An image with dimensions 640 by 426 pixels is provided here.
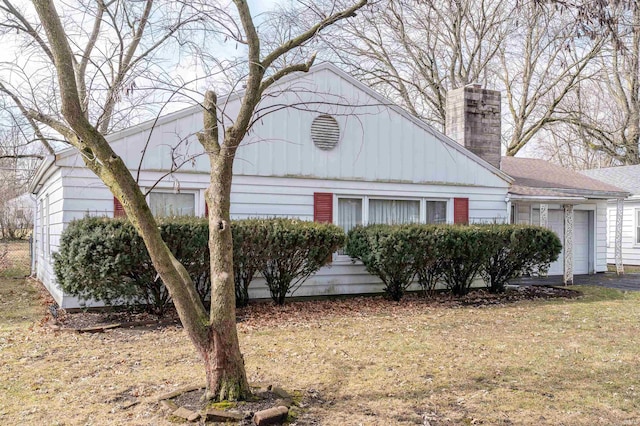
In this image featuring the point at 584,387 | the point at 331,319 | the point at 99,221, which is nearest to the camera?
the point at 584,387

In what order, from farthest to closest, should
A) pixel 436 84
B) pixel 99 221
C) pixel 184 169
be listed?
1. pixel 436 84
2. pixel 184 169
3. pixel 99 221

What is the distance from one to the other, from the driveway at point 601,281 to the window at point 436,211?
3.16m

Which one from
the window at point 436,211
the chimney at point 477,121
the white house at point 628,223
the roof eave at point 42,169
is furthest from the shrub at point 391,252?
the white house at point 628,223

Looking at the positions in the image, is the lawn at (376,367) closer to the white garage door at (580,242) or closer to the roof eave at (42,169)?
the roof eave at (42,169)

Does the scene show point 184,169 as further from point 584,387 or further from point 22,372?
point 584,387

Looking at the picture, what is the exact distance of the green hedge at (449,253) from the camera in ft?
31.1

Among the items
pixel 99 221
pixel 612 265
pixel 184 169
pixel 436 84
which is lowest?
pixel 612 265

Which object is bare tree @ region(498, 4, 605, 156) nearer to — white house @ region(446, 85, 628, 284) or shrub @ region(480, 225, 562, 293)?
white house @ region(446, 85, 628, 284)

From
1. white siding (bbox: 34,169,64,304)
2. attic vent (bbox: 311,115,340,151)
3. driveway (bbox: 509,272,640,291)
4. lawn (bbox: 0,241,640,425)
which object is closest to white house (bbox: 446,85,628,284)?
driveway (bbox: 509,272,640,291)

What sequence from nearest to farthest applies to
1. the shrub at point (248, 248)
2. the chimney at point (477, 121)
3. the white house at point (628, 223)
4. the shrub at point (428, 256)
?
the shrub at point (248, 248)
the shrub at point (428, 256)
the chimney at point (477, 121)
the white house at point (628, 223)

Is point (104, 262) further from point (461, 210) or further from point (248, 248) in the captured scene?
point (461, 210)

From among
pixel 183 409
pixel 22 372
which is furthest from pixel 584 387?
pixel 22 372

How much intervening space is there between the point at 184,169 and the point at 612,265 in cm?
1582

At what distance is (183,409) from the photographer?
13.0 ft
